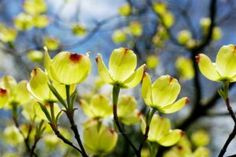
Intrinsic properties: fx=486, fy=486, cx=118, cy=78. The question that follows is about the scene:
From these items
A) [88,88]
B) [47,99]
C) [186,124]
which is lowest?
[186,124]

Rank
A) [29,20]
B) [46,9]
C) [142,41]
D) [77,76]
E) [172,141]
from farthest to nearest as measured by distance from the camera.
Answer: [142,41]
[46,9]
[29,20]
[172,141]
[77,76]

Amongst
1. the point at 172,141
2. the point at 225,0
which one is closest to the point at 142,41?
the point at 225,0

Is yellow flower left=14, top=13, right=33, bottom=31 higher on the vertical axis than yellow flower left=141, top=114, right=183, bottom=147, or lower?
higher

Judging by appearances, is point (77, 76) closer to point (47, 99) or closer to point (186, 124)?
point (47, 99)

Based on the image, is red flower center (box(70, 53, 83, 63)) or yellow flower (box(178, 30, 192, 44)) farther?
yellow flower (box(178, 30, 192, 44))

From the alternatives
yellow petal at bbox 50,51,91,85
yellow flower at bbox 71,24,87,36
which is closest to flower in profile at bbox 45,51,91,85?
yellow petal at bbox 50,51,91,85

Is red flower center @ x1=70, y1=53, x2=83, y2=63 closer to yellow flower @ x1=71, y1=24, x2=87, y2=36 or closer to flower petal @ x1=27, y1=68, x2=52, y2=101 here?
flower petal @ x1=27, y1=68, x2=52, y2=101

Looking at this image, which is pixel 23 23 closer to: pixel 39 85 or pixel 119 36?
pixel 119 36

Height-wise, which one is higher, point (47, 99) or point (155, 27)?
point (47, 99)
